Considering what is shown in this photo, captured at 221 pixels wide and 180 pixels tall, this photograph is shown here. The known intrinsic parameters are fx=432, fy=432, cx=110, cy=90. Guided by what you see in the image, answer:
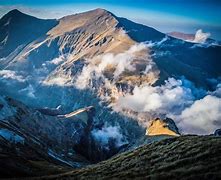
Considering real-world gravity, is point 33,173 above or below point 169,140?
below

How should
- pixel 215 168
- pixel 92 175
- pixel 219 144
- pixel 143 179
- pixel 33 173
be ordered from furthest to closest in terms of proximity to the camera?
pixel 33 173
pixel 92 175
pixel 219 144
pixel 143 179
pixel 215 168

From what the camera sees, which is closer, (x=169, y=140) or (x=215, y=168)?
(x=215, y=168)

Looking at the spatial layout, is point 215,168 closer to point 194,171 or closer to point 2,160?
point 194,171

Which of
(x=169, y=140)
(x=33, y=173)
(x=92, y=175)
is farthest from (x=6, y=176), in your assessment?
(x=169, y=140)

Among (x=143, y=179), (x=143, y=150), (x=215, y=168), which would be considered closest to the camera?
(x=215, y=168)

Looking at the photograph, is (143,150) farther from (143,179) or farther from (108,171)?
(143,179)

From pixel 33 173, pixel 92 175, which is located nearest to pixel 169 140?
pixel 92 175
